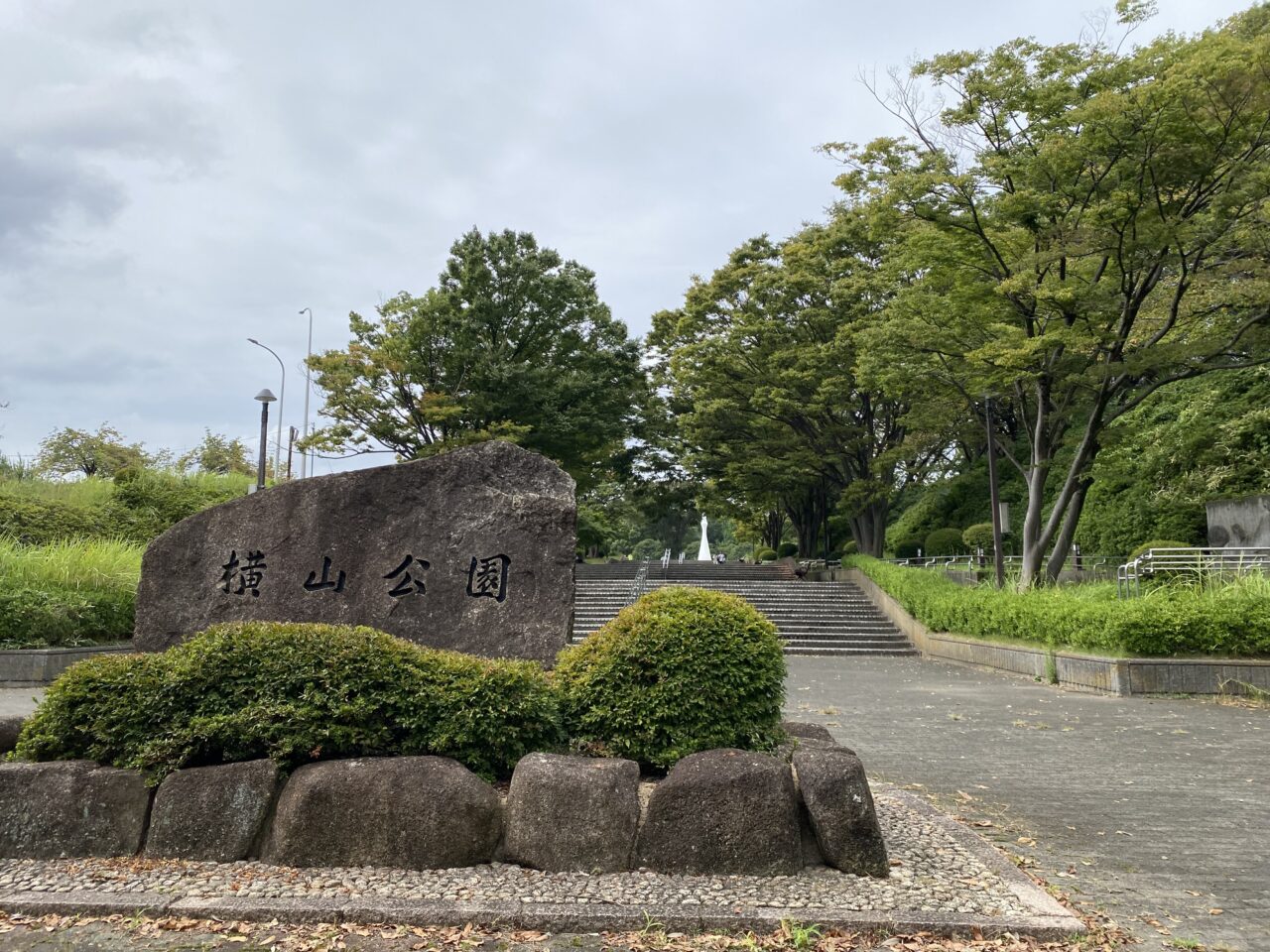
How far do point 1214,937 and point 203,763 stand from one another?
15.5 feet

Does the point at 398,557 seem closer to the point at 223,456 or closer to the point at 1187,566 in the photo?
the point at 1187,566

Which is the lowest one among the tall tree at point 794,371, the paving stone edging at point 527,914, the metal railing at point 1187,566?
the paving stone edging at point 527,914

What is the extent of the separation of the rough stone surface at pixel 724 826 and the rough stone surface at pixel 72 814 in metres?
2.51

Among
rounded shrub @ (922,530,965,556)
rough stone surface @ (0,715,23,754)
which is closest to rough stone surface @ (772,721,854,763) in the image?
rough stone surface @ (0,715,23,754)

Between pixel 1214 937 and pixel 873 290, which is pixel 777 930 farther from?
pixel 873 290

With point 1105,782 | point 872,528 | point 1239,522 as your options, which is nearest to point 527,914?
point 1105,782

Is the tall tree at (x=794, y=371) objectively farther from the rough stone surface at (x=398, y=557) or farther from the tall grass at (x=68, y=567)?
the rough stone surface at (x=398, y=557)

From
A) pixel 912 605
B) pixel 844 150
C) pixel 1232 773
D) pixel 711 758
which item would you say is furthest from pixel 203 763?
pixel 912 605

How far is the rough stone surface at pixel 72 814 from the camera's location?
13.8 ft

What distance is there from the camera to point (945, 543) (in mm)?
27375

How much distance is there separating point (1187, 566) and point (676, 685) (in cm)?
1139

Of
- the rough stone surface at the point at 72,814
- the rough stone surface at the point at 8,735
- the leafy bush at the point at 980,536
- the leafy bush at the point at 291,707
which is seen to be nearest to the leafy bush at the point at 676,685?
the leafy bush at the point at 291,707

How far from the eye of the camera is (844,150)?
1678 centimetres

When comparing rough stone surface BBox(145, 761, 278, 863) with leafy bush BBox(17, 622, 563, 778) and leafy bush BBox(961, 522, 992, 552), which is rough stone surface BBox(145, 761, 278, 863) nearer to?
leafy bush BBox(17, 622, 563, 778)
